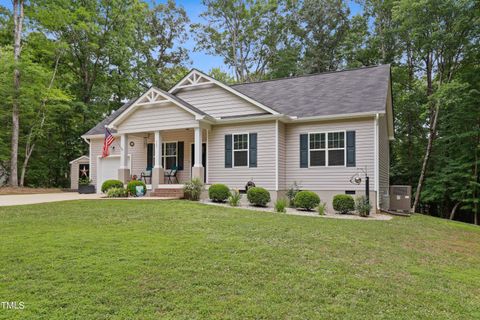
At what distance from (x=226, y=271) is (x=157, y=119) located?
11.4 m

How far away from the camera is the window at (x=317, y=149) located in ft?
44.7

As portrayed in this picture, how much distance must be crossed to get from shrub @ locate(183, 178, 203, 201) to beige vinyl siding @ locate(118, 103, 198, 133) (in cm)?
256

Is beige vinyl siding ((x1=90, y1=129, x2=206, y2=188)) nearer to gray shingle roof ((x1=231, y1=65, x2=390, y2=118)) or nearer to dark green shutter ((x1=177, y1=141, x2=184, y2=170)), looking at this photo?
dark green shutter ((x1=177, y1=141, x2=184, y2=170))

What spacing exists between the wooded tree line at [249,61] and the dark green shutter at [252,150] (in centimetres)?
1054

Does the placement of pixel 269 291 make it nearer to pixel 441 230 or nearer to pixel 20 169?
pixel 441 230

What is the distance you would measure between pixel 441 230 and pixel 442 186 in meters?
10.3

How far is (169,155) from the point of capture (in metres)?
16.8

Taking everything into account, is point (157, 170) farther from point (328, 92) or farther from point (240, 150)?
point (328, 92)

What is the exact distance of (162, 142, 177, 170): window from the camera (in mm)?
16625

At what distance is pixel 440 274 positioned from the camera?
17.4ft

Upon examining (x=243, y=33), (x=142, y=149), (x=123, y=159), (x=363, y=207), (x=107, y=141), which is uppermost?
(x=243, y=33)

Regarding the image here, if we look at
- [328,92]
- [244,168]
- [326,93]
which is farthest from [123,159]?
[328,92]

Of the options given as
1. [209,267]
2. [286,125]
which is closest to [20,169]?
[286,125]

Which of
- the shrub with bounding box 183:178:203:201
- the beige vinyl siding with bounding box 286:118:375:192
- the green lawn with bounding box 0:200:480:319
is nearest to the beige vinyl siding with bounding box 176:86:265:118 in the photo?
the beige vinyl siding with bounding box 286:118:375:192
